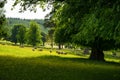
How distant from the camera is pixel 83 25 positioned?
19219 millimetres

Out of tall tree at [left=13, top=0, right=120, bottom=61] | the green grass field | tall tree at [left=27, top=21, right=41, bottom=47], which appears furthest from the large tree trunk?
tall tree at [left=27, top=21, right=41, bottom=47]

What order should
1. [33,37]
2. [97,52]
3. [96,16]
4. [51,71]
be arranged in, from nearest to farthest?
[96,16], [51,71], [97,52], [33,37]

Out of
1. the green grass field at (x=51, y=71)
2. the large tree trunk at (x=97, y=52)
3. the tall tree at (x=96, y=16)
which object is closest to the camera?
the tall tree at (x=96, y=16)

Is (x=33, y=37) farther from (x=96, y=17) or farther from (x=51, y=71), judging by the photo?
(x=96, y=17)

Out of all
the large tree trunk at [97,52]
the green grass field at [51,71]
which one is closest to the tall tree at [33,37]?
the large tree trunk at [97,52]

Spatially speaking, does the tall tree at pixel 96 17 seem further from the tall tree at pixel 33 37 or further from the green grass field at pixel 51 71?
the tall tree at pixel 33 37

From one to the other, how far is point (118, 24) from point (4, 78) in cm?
659

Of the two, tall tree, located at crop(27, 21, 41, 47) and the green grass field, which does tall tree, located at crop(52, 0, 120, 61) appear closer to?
the green grass field

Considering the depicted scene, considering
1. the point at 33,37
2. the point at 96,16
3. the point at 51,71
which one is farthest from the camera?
the point at 33,37


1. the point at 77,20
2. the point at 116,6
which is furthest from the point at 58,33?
the point at 116,6

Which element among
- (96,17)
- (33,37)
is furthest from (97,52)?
(33,37)

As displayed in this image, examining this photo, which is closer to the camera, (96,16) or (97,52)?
(96,16)

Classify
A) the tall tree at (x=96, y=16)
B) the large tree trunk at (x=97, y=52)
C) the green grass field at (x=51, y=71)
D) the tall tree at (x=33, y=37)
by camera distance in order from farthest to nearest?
the tall tree at (x=33, y=37)
the large tree trunk at (x=97, y=52)
the green grass field at (x=51, y=71)
the tall tree at (x=96, y=16)

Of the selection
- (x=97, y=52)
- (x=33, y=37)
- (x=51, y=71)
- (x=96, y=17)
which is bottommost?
(x=51, y=71)
